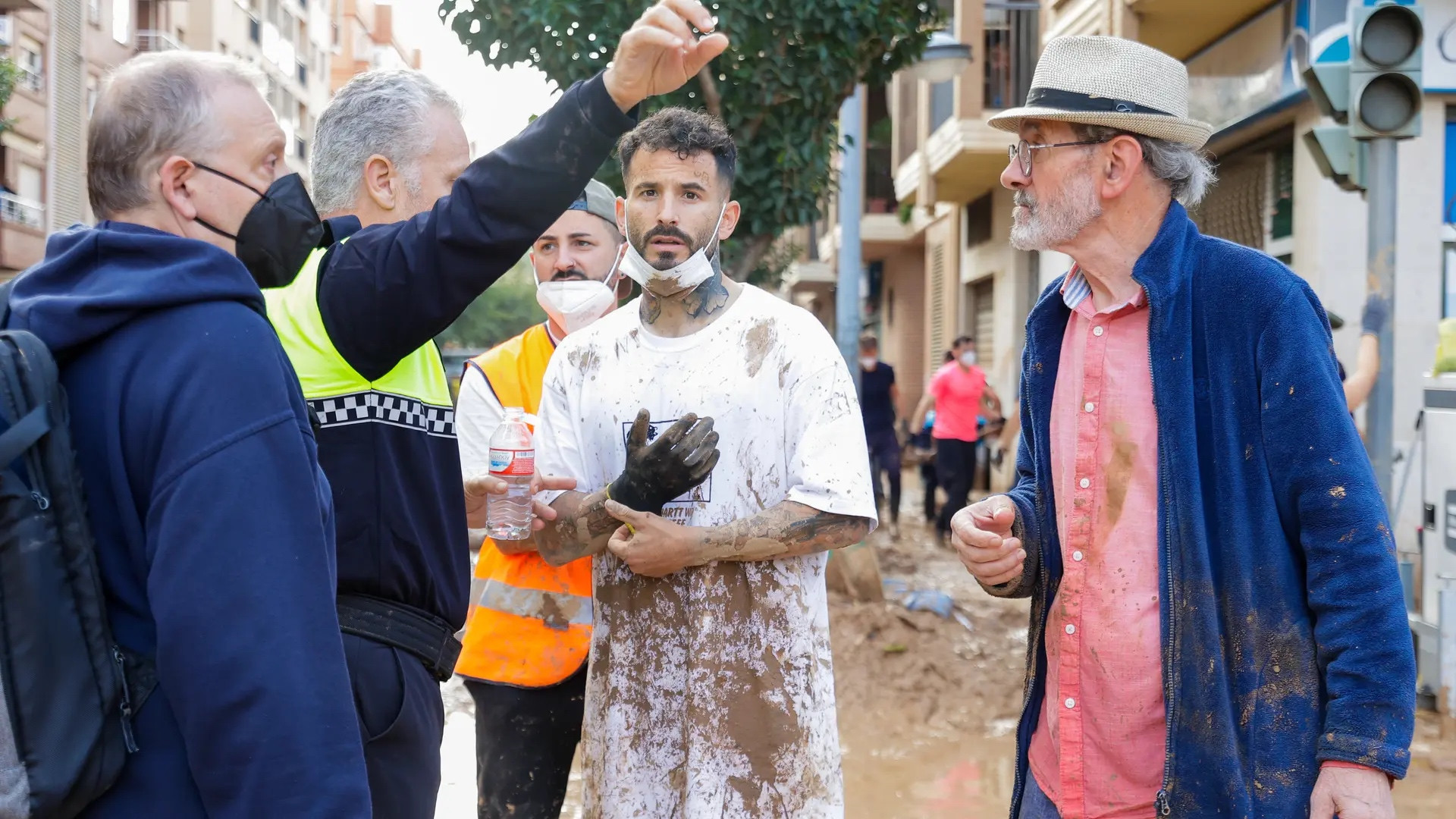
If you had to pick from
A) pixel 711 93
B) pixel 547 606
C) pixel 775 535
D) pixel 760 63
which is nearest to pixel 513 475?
pixel 547 606

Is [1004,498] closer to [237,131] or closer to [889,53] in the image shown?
[237,131]

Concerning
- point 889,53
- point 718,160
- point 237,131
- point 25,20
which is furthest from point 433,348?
point 25,20

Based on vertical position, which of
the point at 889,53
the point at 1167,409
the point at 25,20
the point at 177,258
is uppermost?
the point at 25,20

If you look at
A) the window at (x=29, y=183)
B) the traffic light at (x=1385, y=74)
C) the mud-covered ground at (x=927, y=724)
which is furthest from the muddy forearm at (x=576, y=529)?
the window at (x=29, y=183)

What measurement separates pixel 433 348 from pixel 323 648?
101 centimetres

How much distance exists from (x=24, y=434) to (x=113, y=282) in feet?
0.82

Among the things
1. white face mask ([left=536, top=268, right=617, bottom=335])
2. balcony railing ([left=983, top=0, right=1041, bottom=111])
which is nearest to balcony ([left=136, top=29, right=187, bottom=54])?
balcony railing ([left=983, top=0, right=1041, bottom=111])

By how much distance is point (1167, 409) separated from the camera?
2383 mm

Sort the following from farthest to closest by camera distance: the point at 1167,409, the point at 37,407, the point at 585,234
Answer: the point at 585,234 < the point at 1167,409 < the point at 37,407

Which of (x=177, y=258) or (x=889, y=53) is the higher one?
(x=889, y=53)

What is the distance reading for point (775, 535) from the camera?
282 cm

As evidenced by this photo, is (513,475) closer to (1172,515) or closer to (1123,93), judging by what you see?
(1172,515)

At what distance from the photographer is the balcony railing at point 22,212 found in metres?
29.2

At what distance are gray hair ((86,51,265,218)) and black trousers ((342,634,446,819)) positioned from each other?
894 millimetres
